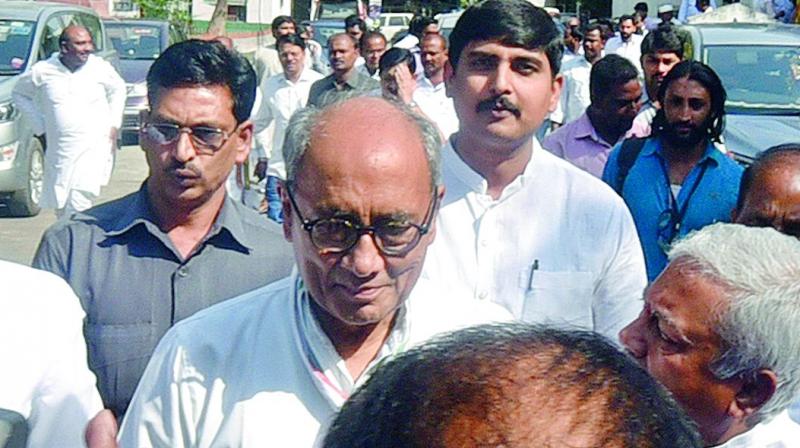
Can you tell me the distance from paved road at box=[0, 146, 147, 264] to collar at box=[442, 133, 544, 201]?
23.5 feet

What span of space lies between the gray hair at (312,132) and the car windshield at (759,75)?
7.67m

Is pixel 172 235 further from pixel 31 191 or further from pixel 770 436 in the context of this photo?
pixel 31 191

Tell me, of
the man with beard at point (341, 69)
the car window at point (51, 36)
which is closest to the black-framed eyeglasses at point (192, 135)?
the man with beard at point (341, 69)

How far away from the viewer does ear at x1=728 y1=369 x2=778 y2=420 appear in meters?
2.43

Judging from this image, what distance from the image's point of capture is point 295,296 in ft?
8.24

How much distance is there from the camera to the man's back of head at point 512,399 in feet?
3.91

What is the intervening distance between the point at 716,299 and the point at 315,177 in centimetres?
78

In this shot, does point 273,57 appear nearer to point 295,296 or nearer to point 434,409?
point 295,296

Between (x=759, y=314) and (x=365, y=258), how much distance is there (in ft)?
2.39

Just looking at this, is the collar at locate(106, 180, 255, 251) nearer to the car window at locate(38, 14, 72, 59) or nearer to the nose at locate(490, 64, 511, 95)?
the nose at locate(490, 64, 511, 95)

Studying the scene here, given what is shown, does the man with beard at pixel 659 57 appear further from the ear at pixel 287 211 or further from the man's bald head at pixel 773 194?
the ear at pixel 287 211

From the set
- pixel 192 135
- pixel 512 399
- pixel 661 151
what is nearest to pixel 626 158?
pixel 661 151

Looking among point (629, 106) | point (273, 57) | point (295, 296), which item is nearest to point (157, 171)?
point (295, 296)

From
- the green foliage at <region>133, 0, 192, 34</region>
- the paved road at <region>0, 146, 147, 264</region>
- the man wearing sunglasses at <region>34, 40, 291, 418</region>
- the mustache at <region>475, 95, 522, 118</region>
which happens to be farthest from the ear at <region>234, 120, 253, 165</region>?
the green foliage at <region>133, 0, 192, 34</region>
